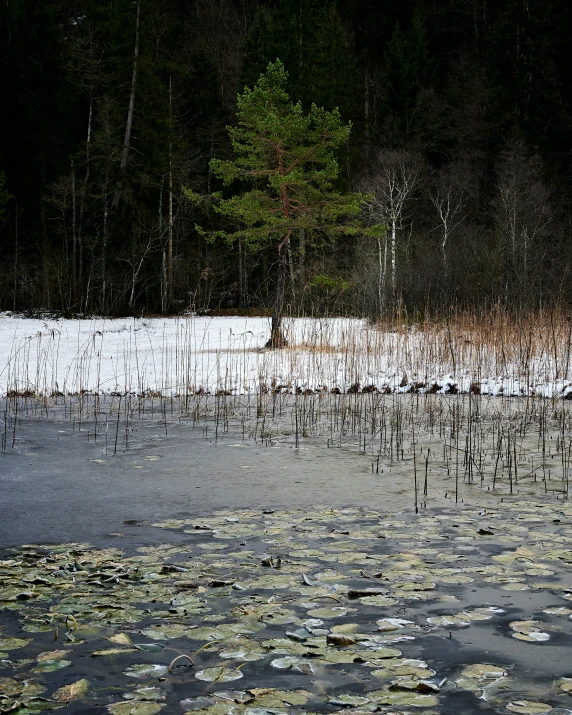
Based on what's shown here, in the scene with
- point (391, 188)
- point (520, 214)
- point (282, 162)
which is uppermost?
point (391, 188)

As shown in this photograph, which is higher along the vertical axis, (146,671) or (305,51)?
(305,51)

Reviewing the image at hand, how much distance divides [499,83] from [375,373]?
2727 centimetres

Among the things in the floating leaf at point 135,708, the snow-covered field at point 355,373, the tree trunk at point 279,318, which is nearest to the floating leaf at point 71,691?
the floating leaf at point 135,708

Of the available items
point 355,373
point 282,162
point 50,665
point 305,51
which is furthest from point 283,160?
point 305,51

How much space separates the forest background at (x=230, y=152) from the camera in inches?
1004

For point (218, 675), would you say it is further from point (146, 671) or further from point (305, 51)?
point (305, 51)

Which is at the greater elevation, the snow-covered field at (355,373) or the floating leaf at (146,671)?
the snow-covered field at (355,373)

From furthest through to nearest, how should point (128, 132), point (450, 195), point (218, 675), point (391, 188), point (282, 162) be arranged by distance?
1. point (450, 195)
2. point (128, 132)
3. point (391, 188)
4. point (282, 162)
5. point (218, 675)

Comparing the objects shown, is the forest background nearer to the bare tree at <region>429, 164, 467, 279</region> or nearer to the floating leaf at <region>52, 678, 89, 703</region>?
the bare tree at <region>429, 164, 467, 279</region>

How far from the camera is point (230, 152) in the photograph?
1189 inches

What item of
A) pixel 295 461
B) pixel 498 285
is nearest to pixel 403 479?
pixel 295 461

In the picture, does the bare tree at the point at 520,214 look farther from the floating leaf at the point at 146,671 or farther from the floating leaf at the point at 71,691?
the floating leaf at the point at 71,691

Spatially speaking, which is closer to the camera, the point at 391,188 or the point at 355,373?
the point at 355,373

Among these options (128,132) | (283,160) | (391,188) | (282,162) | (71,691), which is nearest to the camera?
(71,691)
